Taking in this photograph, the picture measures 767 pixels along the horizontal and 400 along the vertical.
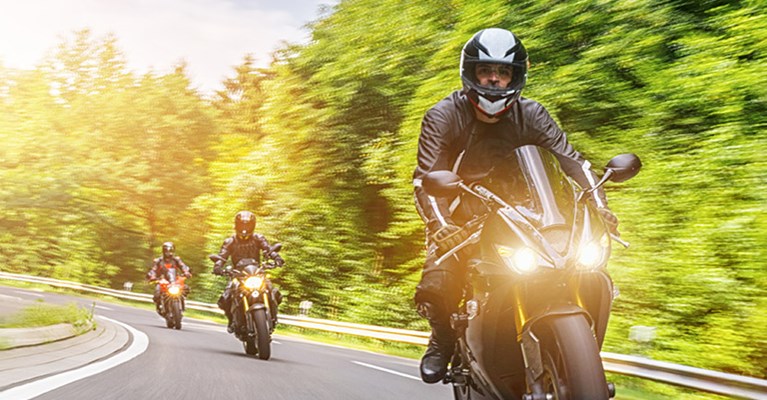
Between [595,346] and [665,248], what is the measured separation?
8.63 m

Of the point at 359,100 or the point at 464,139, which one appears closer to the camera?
the point at 464,139

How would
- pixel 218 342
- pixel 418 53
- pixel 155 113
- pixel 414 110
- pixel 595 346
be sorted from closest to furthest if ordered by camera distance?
1. pixel 595 346
2. pixel 218 342
3. pixel 414 110
4. pixel 418 53
5. pixel 155 113

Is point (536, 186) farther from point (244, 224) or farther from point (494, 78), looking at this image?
point (244, 224)

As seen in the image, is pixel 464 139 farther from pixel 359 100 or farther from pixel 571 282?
pixel 359 100

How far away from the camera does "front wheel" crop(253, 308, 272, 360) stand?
10.1 meters

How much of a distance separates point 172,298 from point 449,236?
1410cm

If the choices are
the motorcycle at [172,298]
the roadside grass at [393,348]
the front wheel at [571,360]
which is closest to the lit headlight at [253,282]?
the roadside grass at [393,348]

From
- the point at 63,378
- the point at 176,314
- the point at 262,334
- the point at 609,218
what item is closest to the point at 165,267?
the point at 176,314

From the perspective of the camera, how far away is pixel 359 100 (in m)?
21.0


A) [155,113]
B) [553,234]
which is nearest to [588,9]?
[553,234]

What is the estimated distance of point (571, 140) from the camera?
46.0 feet

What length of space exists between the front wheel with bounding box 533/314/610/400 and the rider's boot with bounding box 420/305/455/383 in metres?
1.13

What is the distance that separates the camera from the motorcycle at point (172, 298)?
55.1 feet

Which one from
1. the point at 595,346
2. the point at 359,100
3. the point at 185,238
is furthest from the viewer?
the point at 185,238
